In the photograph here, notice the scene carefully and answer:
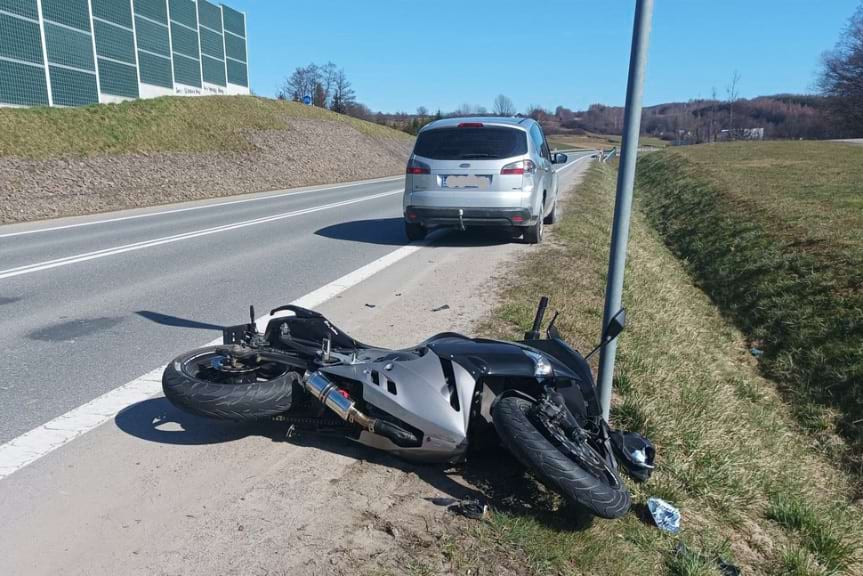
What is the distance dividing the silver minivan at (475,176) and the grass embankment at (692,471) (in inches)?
84.2

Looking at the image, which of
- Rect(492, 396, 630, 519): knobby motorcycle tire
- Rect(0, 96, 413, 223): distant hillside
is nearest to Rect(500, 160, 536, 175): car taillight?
Rect(492, 396, 630, 519): knobby motorcycle tire

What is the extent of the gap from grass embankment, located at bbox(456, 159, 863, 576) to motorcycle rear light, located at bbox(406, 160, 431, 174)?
2797 millimetres

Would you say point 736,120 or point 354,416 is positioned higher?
point 736,120

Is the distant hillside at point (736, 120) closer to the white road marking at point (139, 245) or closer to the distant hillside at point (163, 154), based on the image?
the distant hillside at point (163, 154)

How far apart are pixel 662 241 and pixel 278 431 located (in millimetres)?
12449

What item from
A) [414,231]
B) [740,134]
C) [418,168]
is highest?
[740,134]

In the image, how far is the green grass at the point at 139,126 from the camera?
21469mm

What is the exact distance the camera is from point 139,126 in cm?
2753

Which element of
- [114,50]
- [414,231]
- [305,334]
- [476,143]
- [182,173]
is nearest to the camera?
[305,334]

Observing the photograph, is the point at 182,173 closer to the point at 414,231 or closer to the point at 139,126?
the point at 139,126

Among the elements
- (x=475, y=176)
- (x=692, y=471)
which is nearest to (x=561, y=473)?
(x=692, y=471)

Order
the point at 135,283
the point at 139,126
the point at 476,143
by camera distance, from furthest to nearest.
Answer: the point at 139,126 < the point at 476,143 < the point at 135,283

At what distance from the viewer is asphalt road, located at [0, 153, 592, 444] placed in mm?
4520

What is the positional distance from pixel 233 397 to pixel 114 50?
3220 centimetres
